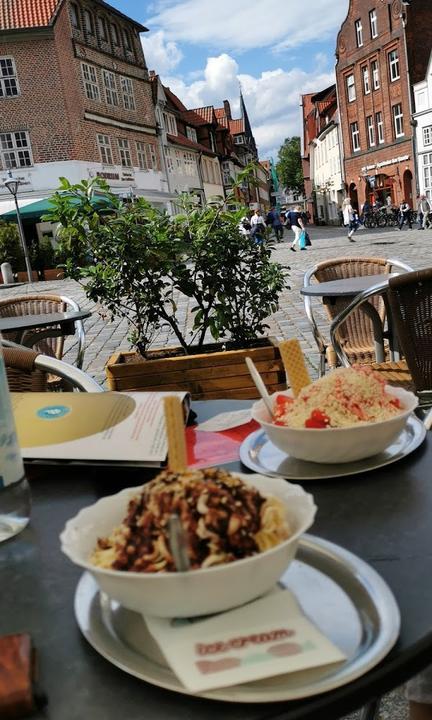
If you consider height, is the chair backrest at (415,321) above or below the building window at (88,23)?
below

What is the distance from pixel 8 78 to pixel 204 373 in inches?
1160

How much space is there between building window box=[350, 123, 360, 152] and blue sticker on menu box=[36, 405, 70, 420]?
4468 cm

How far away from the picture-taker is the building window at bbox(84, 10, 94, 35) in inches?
1280

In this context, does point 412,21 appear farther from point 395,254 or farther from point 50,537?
point 50,537

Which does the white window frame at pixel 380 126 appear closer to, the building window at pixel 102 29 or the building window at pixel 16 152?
the building window at pixel 102 29

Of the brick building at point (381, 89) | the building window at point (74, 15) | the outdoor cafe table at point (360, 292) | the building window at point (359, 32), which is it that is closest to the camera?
the outdoor cafe table at point (360, 292)

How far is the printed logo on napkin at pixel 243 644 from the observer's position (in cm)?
66

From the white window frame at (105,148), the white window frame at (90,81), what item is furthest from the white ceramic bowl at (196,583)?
the white window frame at (90,81)

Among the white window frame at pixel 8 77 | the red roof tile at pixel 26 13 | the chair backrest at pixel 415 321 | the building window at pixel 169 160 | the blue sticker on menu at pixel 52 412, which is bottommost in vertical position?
the chair backrest at pixel 415 321

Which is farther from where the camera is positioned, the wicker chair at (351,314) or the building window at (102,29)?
the building window at (102,29)

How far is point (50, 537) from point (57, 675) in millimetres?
369

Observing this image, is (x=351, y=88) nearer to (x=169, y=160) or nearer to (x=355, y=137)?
(x=355, y=137)

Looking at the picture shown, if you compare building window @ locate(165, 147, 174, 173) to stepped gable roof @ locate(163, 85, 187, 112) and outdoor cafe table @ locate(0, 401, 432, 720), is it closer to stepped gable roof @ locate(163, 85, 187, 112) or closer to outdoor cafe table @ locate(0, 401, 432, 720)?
stepped gable roof @ locate(163, 85, 187, 112)

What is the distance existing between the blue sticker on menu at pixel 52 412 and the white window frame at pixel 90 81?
3303cm
